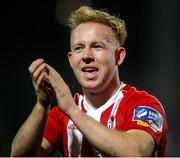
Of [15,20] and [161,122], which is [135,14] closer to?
[15,20]

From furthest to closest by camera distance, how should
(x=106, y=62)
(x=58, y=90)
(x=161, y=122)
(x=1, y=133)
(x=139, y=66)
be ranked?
(x=139, y=66) < (x=1, y=133) < (x=106, y=62) < (x=161, y=122) < (x=58, y=90)

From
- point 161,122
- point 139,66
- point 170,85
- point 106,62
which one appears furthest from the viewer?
point 139,66

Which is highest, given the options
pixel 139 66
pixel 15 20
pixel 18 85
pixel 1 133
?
pixel 15 20

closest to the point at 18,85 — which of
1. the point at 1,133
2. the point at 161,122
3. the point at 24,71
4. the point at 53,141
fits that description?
the point at 24,71

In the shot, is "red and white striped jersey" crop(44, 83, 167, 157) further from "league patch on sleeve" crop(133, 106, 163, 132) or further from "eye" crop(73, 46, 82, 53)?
"eye" crop(73, 46, 82, 53)

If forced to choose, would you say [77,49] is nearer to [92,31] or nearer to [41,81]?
[92,31]

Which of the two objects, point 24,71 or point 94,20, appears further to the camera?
point 24,71

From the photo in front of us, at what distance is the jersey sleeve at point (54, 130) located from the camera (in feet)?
9.81

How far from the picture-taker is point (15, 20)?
954 cm

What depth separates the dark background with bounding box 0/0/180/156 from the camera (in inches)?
317

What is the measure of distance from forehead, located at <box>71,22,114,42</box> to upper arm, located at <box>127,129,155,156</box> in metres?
0.68

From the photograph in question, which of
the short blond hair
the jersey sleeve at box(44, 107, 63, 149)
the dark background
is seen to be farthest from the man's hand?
the dark background

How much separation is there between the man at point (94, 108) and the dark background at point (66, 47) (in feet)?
15.2

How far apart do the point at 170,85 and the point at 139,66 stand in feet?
2.76
